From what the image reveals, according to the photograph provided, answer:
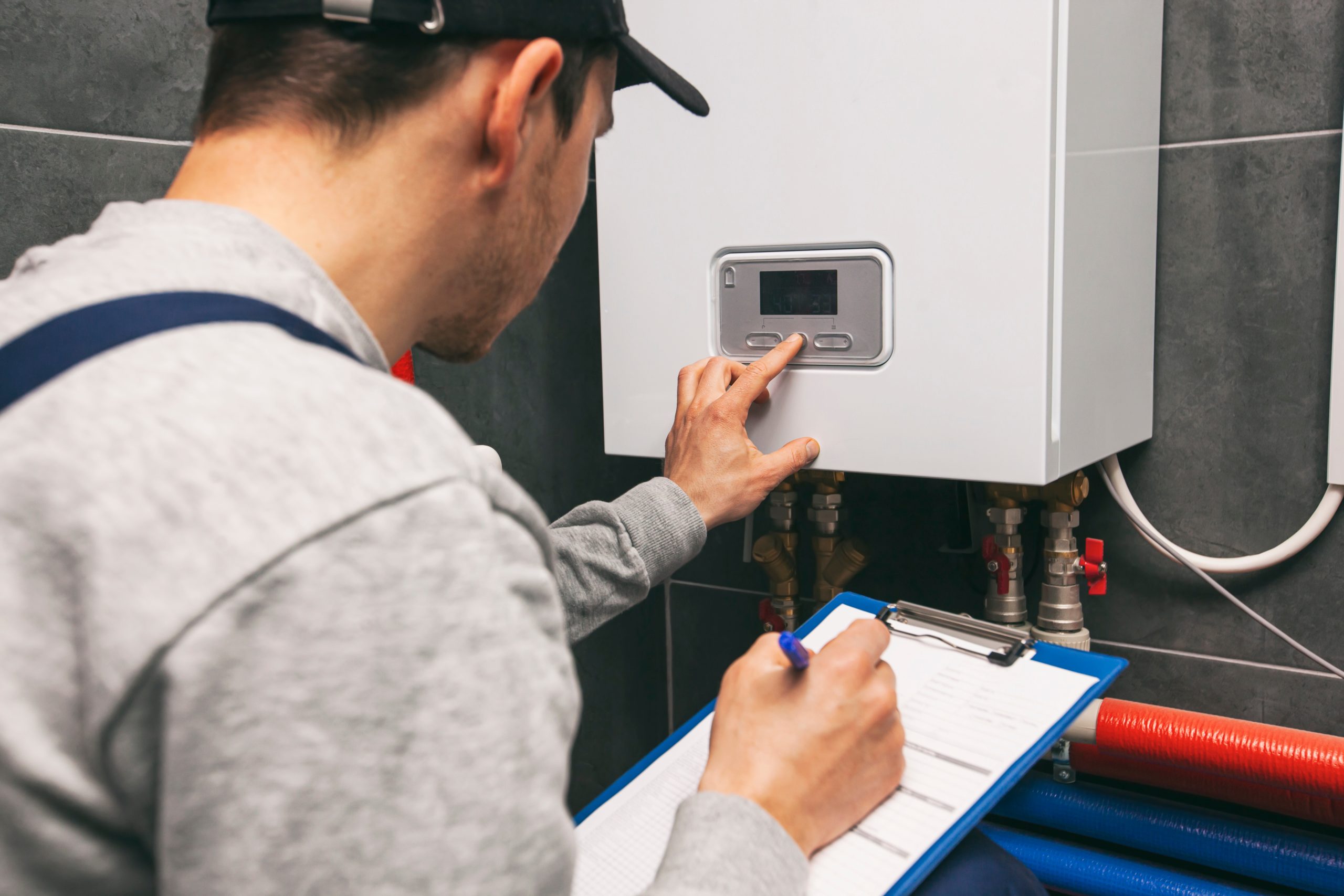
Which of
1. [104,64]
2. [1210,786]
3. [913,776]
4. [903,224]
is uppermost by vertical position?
[104,64]

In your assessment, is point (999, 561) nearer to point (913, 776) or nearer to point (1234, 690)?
point (1234, 690)

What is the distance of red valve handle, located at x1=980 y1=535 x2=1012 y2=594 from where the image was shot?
0.99 meters

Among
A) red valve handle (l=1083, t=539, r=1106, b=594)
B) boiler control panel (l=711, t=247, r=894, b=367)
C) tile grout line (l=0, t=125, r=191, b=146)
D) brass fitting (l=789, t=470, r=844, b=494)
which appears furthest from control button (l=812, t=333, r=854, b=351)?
tile grout line (l=0, t=125, r=191, b=146)

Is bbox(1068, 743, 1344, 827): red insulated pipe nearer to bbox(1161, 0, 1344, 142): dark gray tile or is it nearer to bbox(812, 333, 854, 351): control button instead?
bbox(812, 333, 854, 351): control button

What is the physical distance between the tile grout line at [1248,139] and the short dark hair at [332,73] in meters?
0.81

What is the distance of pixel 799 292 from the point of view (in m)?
0.89

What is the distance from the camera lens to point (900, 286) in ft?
2.72

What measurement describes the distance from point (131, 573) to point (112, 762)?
0.06 metres

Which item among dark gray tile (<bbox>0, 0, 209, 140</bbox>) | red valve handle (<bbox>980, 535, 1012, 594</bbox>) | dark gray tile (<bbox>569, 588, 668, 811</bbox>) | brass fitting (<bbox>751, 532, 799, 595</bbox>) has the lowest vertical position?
dark gray tile (<bbox>569, 588, 668, 811</bbox>)

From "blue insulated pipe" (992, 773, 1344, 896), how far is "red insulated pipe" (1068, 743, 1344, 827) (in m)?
0.02

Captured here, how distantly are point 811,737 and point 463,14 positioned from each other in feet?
1.37

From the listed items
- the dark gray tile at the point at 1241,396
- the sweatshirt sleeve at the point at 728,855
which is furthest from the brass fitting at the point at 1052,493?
the sweatshirt sleeve at the point at 728,855

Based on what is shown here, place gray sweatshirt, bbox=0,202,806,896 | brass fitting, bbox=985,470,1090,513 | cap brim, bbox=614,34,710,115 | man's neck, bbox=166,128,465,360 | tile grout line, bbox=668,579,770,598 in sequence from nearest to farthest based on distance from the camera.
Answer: gray sweatshirt, bbox=0,202,806,896 < man's neck, bbox=166,128,465,360 < cap brim, bbox=614,34,710,115 < brass fitting, bbox=985,470,1090,513 < tile grout line, bbox=668,579,770,598

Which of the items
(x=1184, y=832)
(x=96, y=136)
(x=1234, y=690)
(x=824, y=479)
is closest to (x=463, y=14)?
(x=96, y=136)
